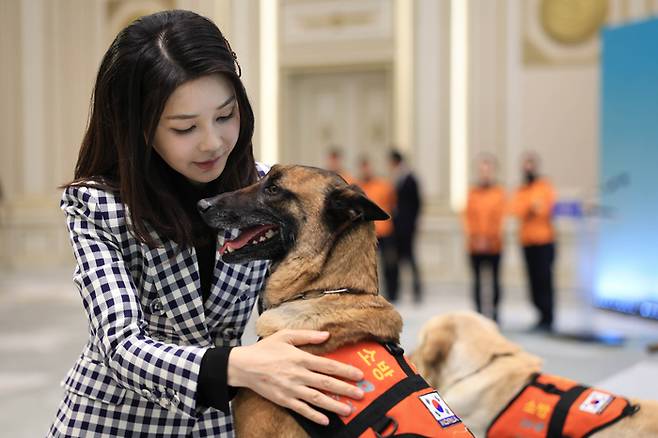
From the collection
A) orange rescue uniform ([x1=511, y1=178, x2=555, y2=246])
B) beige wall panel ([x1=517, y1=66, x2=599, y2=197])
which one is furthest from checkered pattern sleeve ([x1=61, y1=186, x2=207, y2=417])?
beige wall panel ([x1=517, y1=66, x2=599, y2=197])

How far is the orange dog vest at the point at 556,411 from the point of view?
7.09ft

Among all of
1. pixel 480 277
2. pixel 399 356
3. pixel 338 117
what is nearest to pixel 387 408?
pixel 399 356

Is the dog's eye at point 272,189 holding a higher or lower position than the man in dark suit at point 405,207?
higher

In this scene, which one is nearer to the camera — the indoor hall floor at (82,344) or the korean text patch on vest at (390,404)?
the korean text patch on vest at (390,404)

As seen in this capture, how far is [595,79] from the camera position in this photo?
889cm

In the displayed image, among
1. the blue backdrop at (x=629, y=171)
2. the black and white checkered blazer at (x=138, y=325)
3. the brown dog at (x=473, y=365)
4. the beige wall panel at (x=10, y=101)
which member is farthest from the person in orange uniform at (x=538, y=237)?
the beige wall panel at (x=10, y=101)

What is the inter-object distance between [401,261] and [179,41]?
7297mm

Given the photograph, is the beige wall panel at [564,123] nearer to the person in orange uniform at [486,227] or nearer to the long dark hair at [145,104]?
the person in orange uniform at [486,227]

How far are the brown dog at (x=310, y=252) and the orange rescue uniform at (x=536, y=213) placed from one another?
5.12m

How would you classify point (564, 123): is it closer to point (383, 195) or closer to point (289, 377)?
point (383, 195)

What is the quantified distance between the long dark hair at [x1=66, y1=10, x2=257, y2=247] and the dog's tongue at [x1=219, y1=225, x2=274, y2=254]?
0.08 m

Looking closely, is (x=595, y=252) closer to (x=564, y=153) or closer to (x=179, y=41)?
(x=564, y=153)

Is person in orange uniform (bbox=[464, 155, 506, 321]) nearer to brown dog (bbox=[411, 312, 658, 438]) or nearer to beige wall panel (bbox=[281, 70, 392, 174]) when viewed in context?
beige wall panel (bbox=[281, 70, 392, 174])

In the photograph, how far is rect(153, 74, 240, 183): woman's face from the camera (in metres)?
1.27
